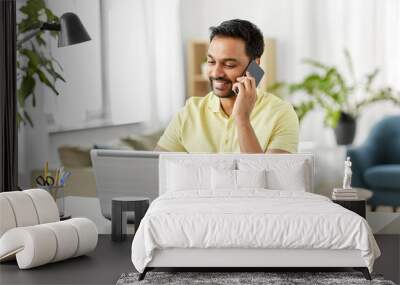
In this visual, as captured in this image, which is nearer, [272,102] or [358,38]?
[272,102]

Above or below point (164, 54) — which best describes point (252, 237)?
below

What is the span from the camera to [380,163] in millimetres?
7730

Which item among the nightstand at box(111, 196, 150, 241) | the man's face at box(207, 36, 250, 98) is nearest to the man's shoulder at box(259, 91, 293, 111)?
the man's face at box(207, 36, 250, 98)

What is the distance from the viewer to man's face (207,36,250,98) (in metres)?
6.41

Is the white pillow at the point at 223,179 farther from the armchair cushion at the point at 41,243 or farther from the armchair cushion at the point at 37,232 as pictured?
the armchair cushion at the point at 41,243

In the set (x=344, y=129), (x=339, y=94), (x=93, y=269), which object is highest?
(x=339, y=94)

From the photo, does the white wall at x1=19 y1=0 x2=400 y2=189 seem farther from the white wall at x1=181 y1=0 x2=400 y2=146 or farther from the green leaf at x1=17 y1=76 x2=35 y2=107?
the green leaf at x1=17 y1=76 x2=35 y2=107

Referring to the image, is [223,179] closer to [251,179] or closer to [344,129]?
[251,179]

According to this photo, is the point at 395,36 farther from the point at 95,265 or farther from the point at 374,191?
the point at 95,265

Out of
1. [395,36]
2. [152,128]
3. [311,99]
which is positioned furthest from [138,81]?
[395,36]

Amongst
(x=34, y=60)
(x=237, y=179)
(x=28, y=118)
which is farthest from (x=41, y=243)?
(x=34, y=60)

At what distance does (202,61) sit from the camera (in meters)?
7.13

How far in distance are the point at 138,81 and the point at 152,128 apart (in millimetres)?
483

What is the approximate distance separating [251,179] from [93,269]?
1.32m
